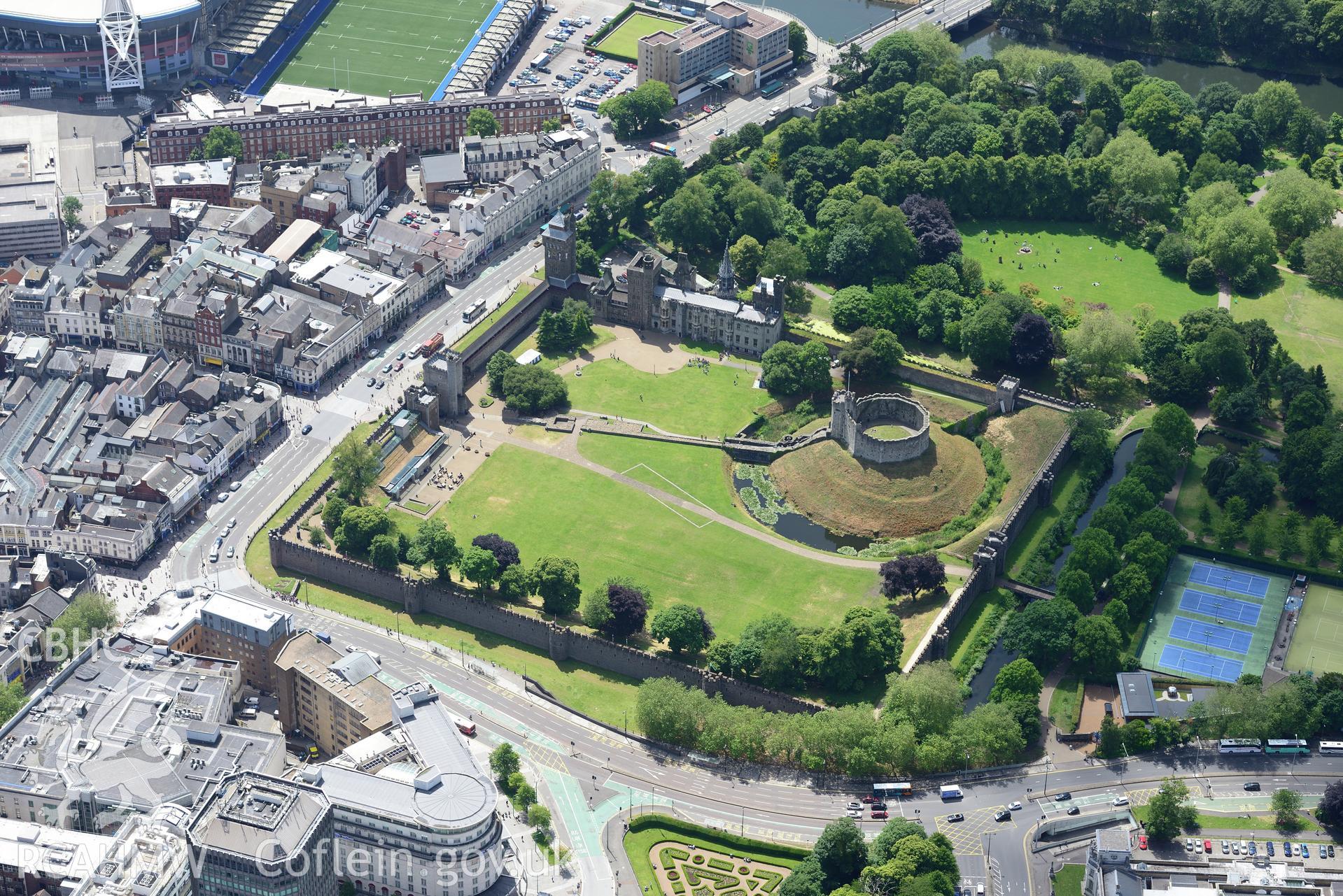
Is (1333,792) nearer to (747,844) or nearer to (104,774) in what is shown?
(747,844)

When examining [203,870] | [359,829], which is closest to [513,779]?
[359,829]

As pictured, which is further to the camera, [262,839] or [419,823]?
[419,823]

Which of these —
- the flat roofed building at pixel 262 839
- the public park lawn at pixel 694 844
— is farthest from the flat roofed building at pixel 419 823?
the public park lawn at pixel 694 844

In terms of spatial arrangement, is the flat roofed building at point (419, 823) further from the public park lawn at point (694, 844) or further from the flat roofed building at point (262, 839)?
the public park lawn at point (694, 844)

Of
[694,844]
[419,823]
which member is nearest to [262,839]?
[419,823]

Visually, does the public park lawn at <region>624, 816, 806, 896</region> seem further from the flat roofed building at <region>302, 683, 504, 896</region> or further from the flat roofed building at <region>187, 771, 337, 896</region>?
the flat roofed building at <region>187, 771, 337, 896</region>

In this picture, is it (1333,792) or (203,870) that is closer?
(203,870)

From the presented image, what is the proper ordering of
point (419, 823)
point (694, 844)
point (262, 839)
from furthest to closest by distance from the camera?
point (694, 844) < point (419, 823) < point (262, 839)

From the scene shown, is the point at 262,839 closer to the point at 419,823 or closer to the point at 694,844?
the point at 419,823
